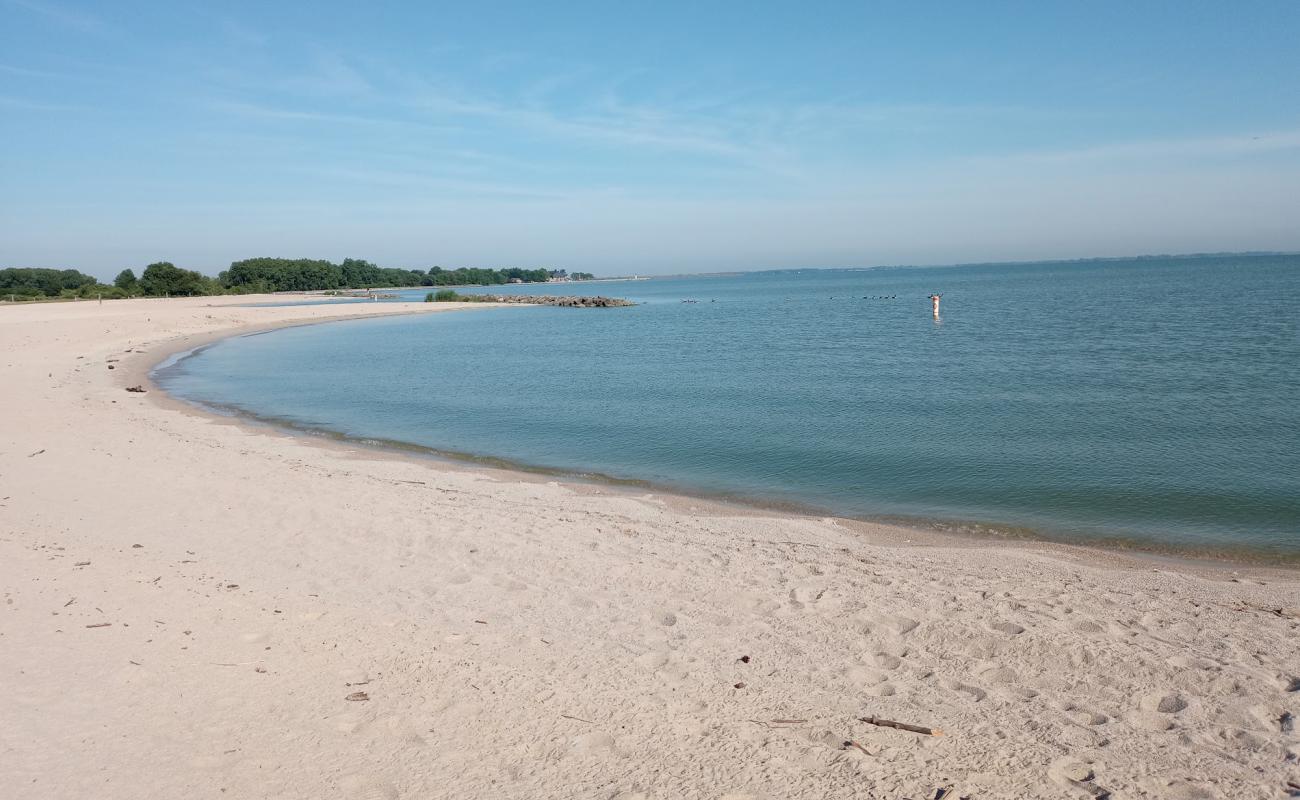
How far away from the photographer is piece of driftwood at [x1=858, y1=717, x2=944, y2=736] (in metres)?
4.93

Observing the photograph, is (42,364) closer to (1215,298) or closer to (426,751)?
(426,751)

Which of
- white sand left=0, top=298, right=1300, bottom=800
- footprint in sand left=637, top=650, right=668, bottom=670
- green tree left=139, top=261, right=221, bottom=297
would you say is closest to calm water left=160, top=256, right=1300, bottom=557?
white sand left=0, top=298, right=1300, bottom=800

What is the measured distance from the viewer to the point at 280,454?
15023 millimetres

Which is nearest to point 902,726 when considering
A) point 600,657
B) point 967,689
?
point 967,689

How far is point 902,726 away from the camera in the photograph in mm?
4996

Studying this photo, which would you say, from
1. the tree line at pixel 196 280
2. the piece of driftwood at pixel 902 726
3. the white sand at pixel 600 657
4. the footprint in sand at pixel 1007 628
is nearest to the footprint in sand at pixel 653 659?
the white sand at pixel 600 657

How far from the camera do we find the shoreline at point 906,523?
947 cm

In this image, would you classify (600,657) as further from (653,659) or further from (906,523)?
(906,523)

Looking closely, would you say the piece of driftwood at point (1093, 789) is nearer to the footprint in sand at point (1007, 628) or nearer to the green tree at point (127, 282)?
the footprint in sand at point (1007, 628)

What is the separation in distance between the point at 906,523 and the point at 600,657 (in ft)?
20.7

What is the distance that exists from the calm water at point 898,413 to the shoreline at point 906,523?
0.23 m

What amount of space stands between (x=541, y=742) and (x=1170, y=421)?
1727cm

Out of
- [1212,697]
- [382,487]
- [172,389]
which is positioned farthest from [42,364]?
[1212,697]

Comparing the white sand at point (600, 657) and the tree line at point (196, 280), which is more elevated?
the tree line at point (196, 280)
